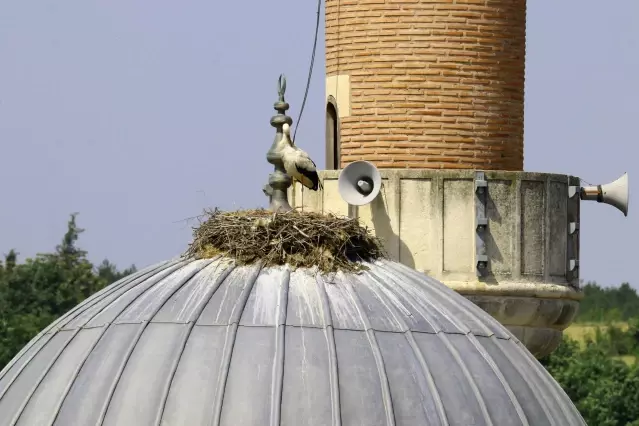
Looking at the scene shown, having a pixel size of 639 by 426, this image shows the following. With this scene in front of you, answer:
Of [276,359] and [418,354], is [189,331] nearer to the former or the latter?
[276,359]

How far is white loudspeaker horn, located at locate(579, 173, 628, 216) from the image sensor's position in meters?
21.5

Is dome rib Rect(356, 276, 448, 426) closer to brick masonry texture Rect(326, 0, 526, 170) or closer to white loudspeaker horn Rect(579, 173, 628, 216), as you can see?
brick masonry texture Rect(326, 0, 526, 170)

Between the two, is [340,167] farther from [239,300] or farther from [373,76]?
[239,300]

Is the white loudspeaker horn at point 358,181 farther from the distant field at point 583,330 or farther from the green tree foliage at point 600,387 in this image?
the distant field at point 583,330

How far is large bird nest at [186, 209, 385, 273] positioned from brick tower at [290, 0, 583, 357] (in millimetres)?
6185

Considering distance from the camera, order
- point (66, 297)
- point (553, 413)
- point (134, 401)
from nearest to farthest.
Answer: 1. point (134, 401)
2. point (553, 413)
3. point (66, 297)

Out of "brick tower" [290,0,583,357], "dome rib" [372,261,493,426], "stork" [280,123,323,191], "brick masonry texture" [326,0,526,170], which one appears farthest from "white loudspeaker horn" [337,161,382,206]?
"dome rib" [372,261,493,426]

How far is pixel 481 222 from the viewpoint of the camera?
20531 millimetres

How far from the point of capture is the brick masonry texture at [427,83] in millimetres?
20953

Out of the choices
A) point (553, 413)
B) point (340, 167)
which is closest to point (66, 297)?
point (340, 167)

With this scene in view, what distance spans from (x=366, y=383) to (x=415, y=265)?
766 centimetres

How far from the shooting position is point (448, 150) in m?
21.0

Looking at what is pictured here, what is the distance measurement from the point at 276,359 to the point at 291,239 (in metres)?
1.20

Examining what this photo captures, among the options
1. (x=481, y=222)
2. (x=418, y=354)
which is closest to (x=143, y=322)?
(x=418, y=354)
